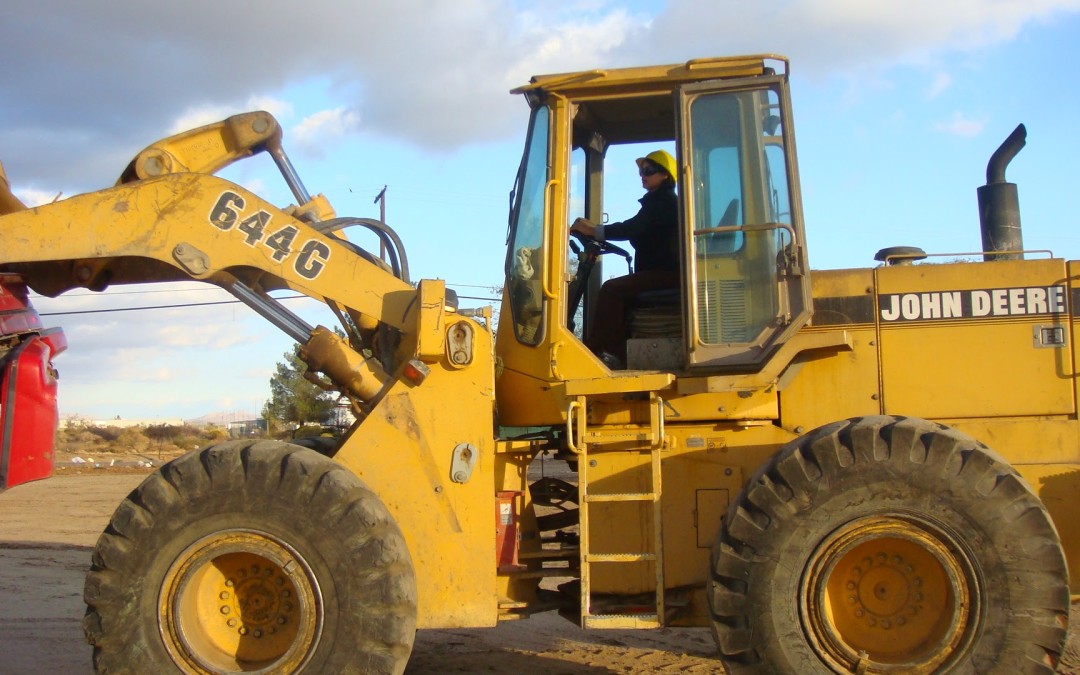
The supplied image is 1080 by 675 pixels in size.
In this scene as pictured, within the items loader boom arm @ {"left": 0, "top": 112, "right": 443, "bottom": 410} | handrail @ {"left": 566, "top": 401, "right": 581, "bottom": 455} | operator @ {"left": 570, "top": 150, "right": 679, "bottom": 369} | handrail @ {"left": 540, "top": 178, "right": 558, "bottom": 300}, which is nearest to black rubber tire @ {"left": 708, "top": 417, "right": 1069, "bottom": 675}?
handrail @ {"left": 566, "top": 401, "right": 581, "bottom": 455}

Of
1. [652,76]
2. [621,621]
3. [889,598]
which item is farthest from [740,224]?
[621,621]

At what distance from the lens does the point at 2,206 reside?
5.41 m

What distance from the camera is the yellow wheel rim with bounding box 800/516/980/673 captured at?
4.37m

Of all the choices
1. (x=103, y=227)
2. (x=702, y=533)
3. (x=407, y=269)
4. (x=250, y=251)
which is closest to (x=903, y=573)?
(x=702, y=533)

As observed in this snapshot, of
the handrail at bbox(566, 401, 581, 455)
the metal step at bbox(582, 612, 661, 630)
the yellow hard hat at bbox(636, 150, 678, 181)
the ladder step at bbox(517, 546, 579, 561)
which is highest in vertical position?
the yellow hard hat at bbox(636, 150, 678, 181)

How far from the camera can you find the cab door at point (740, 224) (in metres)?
5.01

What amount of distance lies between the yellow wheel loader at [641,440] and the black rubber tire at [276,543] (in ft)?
0.04

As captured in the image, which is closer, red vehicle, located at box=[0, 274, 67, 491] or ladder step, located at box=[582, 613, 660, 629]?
ladder step, located at box=[582, 613, 660, 629]

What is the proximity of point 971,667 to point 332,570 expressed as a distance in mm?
2859

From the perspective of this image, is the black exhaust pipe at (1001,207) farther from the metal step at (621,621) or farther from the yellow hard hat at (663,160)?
the metal step at (621,621)

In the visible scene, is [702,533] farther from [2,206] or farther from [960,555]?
[2,206]

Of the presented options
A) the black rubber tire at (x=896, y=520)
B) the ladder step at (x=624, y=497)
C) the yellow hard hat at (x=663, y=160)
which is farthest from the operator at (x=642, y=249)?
the black rubber tire at (x=896, y=520)

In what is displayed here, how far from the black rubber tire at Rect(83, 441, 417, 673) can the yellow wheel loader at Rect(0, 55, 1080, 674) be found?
12 millimetres

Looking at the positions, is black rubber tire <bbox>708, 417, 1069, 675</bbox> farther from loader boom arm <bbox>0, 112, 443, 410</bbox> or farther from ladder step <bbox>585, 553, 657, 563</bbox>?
loader boom arm <bbox>0, 112, 443, 410</bbox>
